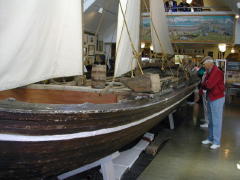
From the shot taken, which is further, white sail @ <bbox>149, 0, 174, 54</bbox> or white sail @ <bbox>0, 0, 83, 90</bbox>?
white sail @ <bbox>149, 0, 174, 54</bbox>

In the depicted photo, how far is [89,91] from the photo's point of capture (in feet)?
12.4

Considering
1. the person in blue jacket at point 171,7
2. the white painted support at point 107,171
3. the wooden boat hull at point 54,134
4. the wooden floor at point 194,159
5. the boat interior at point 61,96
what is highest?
the person in blue jacket at point 171,7

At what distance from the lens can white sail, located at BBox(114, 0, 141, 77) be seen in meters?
4.45

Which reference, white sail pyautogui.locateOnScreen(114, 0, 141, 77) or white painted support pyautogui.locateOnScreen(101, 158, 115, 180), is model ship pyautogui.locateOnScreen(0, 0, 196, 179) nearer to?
white sail pyautogui.locateOnScreen(114, 0, 141, 77)

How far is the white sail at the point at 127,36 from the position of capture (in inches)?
175

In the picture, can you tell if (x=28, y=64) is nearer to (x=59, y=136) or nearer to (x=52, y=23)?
(x=52, y=23)

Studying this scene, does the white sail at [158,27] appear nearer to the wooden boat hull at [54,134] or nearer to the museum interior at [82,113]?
the museum interior at [82,113]

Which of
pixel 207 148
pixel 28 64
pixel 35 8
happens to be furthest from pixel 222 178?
pixel 35 8

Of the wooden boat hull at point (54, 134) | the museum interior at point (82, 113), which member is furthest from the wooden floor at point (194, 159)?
the wooden boat hull at point (54, 134)

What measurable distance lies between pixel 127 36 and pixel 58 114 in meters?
2.68

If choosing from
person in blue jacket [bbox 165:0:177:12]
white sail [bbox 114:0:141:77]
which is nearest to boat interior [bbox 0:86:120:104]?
white sail [bbox 114:0:141:77]

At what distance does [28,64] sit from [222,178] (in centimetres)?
292

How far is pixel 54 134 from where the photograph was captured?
7.87ft

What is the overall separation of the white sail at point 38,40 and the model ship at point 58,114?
1 cm
